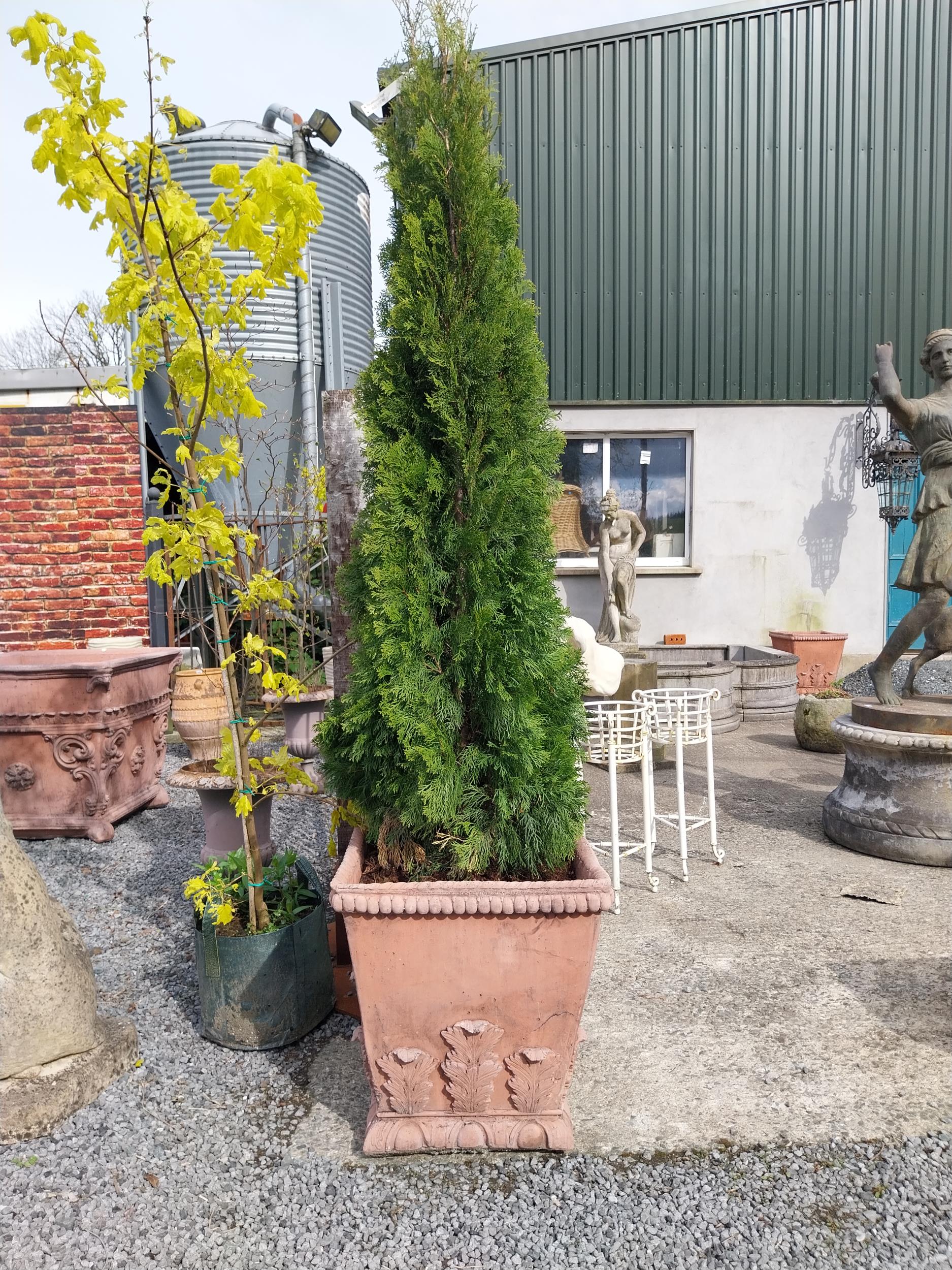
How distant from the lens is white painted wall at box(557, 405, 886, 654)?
31.7 ft

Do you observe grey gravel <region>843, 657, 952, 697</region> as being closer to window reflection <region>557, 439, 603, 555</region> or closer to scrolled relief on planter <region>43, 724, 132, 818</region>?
window reflection <region>557, 439, 603, 555</region>

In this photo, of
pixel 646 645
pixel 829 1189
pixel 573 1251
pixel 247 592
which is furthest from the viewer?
pixel 646 645

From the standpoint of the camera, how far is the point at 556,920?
1926 millimetres

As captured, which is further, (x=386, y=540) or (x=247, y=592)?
(x=247, y=592)

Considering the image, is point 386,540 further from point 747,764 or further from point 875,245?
point 875,245

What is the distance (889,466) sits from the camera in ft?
29.1

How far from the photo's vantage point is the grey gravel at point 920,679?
838cm

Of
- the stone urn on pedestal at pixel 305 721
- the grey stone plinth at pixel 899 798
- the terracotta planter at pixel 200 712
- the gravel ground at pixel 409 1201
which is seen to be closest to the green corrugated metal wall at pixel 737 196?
the terracotta planter at pixel 200 712

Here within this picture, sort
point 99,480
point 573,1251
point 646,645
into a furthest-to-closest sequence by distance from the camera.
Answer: point 646,645 < point 99,480 < point 573,1251

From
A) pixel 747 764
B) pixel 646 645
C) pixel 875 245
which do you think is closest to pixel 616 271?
pixel 875 245

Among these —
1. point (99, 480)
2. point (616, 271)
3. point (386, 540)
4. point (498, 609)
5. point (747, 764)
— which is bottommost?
point (747, 764)

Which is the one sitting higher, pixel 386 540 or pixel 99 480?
pixel 99 480

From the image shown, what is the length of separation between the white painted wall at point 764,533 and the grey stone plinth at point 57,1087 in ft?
25.6

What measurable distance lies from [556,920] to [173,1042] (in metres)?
1.49
